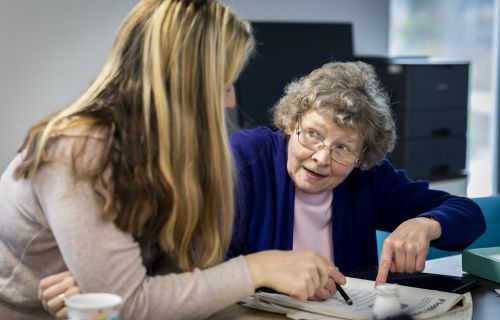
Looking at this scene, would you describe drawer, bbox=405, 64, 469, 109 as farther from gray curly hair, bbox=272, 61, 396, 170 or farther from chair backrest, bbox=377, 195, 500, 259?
gray curly hair, bbox=272, 61, 396, 170

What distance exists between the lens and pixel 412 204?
84.4 inches

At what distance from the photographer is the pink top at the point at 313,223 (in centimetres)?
206

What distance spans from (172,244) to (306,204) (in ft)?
2.48

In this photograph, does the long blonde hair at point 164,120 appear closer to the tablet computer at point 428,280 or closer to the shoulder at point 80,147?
the shoulder at point 80,147

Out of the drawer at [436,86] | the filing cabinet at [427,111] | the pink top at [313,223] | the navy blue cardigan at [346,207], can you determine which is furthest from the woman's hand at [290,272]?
the drawer at [436,86]

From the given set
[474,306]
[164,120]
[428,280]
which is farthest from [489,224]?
[164,120]

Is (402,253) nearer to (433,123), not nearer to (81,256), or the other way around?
(81,256)

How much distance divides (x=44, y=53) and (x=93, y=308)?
8.68 ft

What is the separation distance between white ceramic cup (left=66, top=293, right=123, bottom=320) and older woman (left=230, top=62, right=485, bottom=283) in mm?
775

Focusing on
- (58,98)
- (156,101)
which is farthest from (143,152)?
(58,98)

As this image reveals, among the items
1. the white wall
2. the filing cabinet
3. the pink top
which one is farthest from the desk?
the filing cabinet

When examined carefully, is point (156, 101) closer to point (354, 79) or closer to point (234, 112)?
point (354, 79)

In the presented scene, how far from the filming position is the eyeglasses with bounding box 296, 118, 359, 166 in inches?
78.7

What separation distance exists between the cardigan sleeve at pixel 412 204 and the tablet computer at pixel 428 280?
192mm
